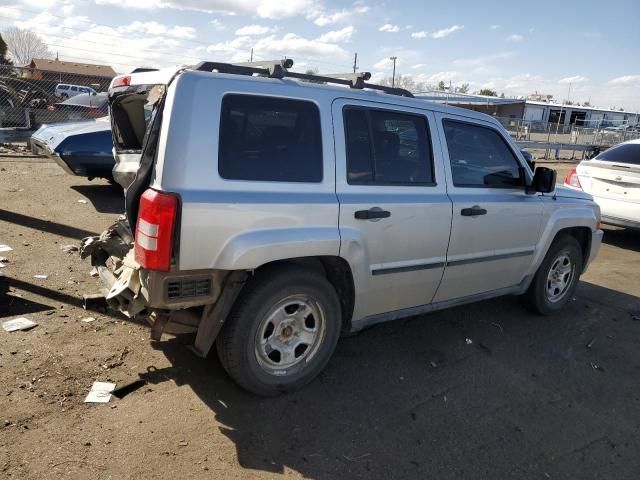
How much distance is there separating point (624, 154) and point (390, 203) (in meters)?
6.99

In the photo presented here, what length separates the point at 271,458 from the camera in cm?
284

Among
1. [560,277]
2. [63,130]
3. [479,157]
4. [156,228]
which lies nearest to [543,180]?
[479,157]

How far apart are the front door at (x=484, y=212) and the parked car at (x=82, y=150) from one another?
594cm

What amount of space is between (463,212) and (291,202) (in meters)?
1.59

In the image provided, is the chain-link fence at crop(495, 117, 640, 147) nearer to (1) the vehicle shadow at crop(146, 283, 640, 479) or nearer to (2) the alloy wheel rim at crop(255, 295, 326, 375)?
(1) the vehicle shadow at crop(146, 283, 640, 479)

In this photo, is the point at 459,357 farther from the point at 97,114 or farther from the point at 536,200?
the point at 97,114

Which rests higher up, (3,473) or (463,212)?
(463,212)

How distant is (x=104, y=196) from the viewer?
29.4ft

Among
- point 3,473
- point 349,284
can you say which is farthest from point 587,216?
point 3,473

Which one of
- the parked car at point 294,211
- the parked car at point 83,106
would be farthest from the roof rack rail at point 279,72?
the parked car at point 83,106

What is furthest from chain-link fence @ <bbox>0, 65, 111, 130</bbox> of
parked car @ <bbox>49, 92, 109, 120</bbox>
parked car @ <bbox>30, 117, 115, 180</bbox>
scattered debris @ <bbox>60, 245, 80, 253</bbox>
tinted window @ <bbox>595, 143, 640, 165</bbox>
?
tinted window @ <bbox>595, 143, 640, 165</bbox>

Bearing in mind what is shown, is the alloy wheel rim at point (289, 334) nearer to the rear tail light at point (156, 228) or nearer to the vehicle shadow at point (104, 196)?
the rear tail light at point (156, 228)

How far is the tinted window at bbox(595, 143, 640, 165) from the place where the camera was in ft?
27.6

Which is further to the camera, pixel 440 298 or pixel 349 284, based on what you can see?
pixel 440 298
